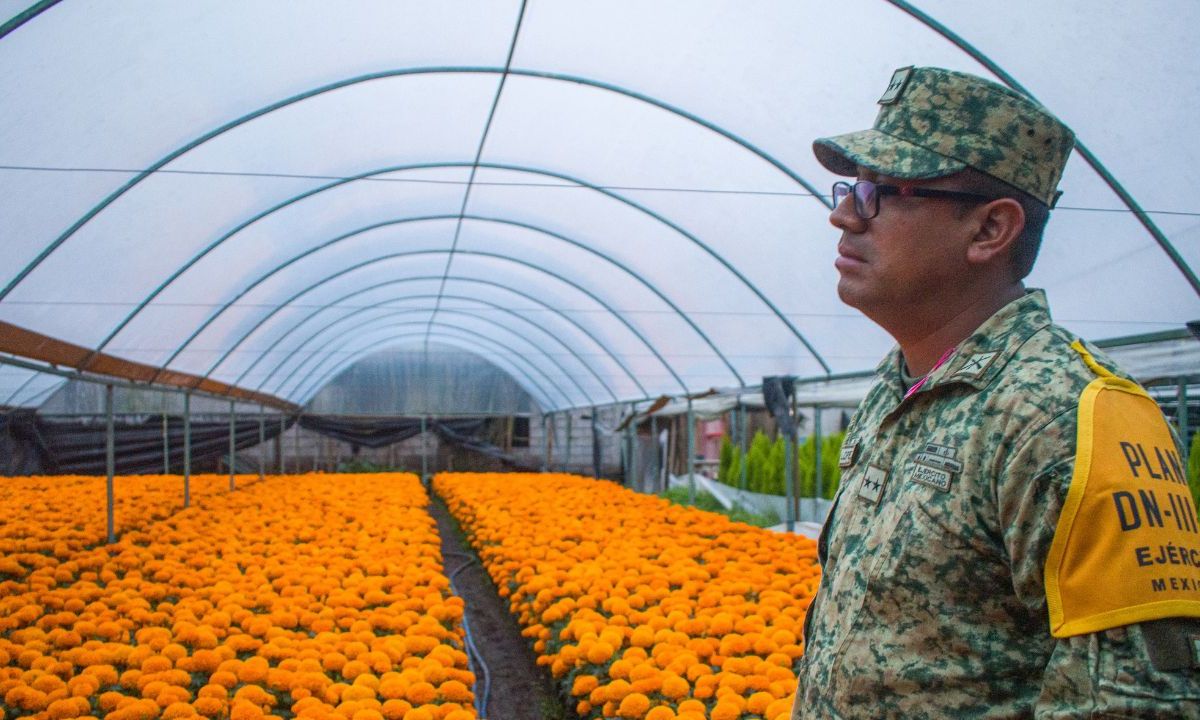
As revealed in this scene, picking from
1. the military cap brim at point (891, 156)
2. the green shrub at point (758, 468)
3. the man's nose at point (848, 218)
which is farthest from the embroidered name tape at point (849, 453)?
the green shrub at point (758, 468)

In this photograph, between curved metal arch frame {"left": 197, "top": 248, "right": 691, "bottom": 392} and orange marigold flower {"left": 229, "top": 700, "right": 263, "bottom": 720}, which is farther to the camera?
curved metal arch frame {"left": 197, "top": 248, "right": 691, "bottom": 392}

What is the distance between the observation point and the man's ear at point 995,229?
152cm

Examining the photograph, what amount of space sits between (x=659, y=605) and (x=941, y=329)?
12.7 feet

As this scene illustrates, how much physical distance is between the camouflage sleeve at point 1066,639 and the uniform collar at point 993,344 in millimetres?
175

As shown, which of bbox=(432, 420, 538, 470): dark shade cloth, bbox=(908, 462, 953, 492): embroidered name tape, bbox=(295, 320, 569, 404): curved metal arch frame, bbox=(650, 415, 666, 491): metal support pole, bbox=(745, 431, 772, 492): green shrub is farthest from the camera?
bbox=(432, 420, 538, 470): dark shade cloth

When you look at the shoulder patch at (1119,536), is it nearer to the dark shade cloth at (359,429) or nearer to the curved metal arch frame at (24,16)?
the curved metal arch frame at (24,16)

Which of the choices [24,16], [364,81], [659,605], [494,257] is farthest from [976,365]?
[494,257]

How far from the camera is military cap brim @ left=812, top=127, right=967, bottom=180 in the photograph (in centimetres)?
156

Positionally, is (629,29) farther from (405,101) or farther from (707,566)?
(707,566)

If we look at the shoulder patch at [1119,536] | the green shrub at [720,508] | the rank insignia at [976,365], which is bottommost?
the green shrub at [720,508]

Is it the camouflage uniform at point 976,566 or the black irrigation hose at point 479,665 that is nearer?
the camouflage uniform at point 976,566

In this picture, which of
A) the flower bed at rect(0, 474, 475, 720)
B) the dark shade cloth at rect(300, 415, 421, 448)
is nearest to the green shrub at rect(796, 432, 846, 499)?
the flower bed at rect(0, 474, 475, 720)

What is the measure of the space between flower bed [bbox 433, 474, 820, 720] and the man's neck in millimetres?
1858

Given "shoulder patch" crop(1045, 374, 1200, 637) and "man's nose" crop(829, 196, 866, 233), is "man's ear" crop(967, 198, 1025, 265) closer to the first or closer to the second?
"man's nose" crop(829, 196, 866, 233)
